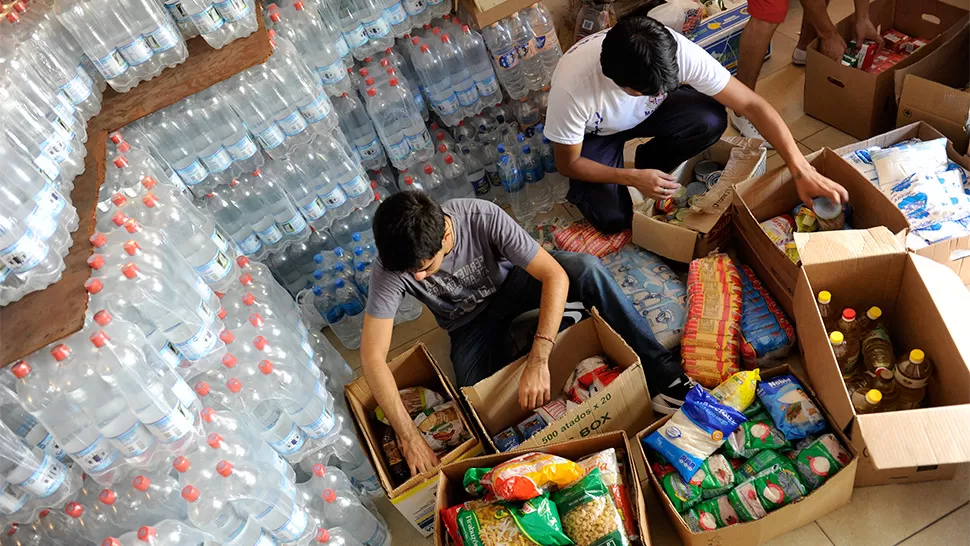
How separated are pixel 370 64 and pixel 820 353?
203 cm

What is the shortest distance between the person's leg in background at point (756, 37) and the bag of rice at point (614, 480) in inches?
73.1

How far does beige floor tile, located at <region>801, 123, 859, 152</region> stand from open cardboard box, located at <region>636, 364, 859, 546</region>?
1507 mm

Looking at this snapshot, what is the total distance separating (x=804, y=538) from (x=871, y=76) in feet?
6.16

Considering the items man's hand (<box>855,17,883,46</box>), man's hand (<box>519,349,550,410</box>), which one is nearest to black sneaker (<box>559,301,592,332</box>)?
man's hand (<box>519,349,550,410</box>)

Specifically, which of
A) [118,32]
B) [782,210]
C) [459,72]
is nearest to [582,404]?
[782,210]

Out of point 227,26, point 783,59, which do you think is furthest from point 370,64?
point 783,59

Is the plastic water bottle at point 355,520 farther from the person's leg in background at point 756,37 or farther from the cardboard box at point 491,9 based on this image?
the person's leg in background at point 756,37

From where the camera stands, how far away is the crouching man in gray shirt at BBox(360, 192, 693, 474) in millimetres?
1852

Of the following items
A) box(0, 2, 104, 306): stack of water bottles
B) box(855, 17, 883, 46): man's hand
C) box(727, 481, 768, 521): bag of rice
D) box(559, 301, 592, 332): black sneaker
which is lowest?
box(727, 481, 768, 521): bag of rice

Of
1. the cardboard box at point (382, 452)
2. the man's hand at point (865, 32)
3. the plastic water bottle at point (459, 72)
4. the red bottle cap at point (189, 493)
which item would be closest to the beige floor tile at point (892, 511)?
the cardboard box at point (382, 452)

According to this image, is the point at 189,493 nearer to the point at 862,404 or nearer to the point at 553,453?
the point at 553,453

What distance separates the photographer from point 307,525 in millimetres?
1893

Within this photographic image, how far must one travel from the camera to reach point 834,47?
296 cm

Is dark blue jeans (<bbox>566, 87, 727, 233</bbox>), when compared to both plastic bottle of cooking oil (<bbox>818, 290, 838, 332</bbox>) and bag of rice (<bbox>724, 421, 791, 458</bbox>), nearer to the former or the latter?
plastic bottle of cooking oil (<bbox>818, 290, 838, 332</bbox>)
